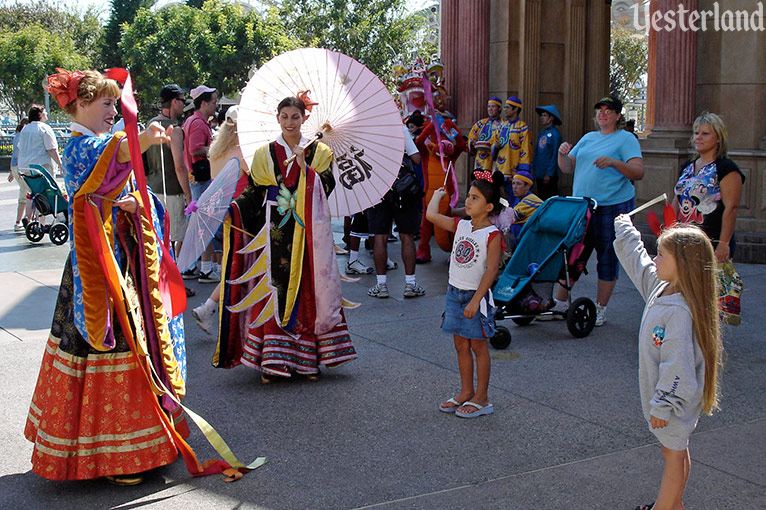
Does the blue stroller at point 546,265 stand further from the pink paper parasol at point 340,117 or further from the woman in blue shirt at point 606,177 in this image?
the pink paper parasol at point 340,117

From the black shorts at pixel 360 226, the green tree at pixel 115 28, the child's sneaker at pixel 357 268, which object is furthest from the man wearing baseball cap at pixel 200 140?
the green tree at pixel 115 28

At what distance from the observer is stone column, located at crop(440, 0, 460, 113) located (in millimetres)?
12320

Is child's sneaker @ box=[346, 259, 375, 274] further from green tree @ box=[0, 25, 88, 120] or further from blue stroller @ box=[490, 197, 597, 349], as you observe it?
A: green tree @ box=[0, 25, 88, 120]

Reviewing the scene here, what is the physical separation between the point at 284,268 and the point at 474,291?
1.31m

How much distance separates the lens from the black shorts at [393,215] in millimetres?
8250

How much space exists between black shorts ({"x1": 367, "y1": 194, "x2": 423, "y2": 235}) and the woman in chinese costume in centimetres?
427

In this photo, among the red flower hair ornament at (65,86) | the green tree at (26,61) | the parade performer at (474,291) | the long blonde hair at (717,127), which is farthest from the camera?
the green tree at (26,61)

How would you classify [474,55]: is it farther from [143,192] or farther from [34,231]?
[143,192]

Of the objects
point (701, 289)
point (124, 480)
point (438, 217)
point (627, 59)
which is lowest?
point (124, 480)

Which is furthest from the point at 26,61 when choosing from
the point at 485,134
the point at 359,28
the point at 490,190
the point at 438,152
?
the point at 490,190

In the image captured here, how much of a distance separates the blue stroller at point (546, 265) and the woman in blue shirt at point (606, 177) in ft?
0.90

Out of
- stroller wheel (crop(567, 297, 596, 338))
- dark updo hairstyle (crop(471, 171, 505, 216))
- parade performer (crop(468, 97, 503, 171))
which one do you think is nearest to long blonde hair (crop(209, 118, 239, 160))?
dark updo hairstyle (crop(471, 171, 505, 216))

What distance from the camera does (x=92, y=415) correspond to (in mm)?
3924

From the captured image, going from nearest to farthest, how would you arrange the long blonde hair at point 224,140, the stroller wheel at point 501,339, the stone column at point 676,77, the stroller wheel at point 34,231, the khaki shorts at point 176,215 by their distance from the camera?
→ the stroller wheel at point 501,339, the long blonde hair at point 224,140, the khaki shorts at point 176,215, the stone column at point 676,77, the stroller wheel at point 34,231
